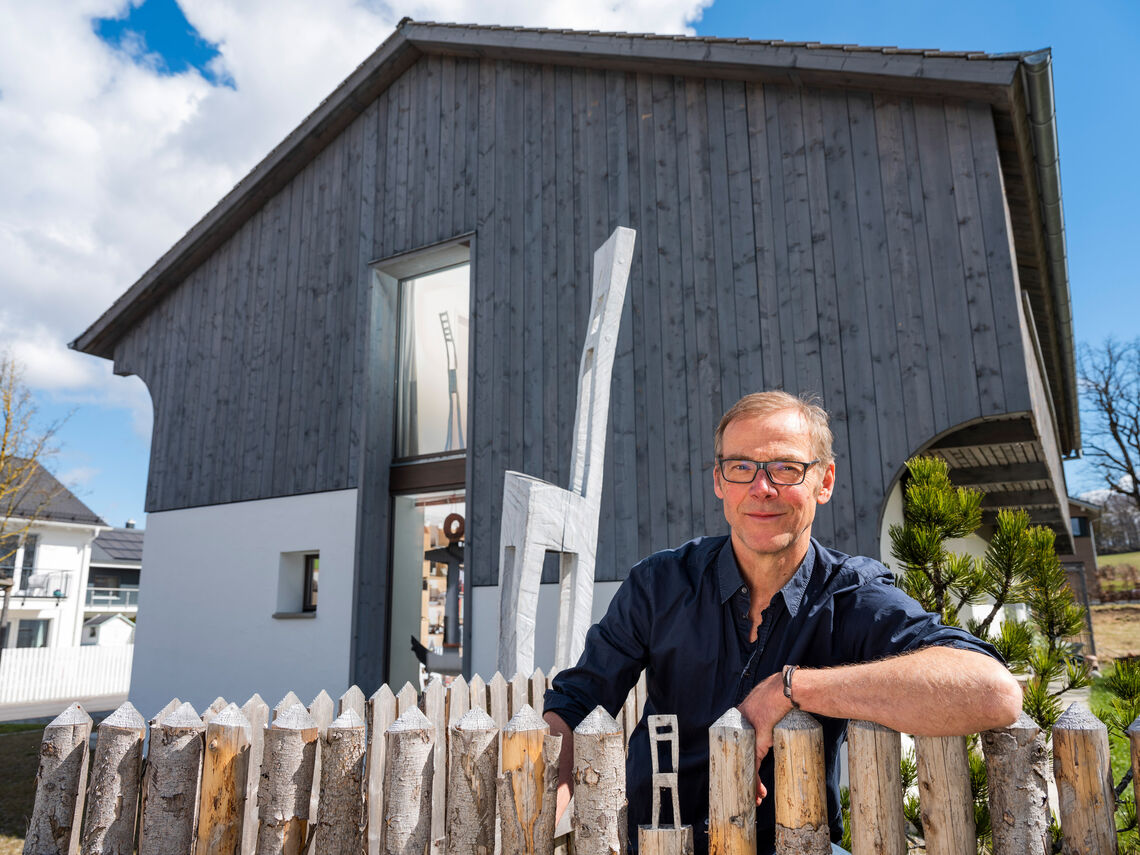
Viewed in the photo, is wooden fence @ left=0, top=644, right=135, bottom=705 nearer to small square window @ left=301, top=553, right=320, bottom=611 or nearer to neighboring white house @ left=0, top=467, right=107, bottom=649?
neighboring white house @ left=0, top=467, right=107, bottom=649

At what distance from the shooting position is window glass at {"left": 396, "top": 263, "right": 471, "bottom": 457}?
923 cm

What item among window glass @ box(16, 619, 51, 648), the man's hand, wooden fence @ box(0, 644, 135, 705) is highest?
the man's hand

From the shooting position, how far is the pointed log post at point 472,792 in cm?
183

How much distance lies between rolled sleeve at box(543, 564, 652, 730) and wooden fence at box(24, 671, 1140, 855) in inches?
10.0

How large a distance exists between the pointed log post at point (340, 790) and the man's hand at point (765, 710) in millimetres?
944

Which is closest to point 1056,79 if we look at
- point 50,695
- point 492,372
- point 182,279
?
point 492,372

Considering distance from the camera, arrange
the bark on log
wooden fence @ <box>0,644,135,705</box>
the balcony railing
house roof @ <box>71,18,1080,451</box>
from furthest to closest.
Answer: the balcony railing < wooden fence @ <box>0,644,135,705</box> < house roof @ <box>71,18,1080,451</box> < the bark on log

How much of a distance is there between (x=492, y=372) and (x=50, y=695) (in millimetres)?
25046

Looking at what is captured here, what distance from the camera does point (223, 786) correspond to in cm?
210

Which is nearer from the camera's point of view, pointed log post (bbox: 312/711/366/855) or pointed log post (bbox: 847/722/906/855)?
pointed log post (bbox: 847/722/906/855)

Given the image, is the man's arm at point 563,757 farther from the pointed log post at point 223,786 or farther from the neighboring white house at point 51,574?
the neighboring white house at point 51,574

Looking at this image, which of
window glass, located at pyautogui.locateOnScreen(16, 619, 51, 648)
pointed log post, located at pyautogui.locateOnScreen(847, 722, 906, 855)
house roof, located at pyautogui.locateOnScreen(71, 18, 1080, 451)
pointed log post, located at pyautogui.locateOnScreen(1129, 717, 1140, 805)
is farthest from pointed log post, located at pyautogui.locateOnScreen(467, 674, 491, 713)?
window glass, located at pyautogui.locateOnScreen(16, 619, 51, 648)

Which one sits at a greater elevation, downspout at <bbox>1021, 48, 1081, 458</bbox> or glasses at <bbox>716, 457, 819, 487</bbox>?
downspout at <bbox>1021, 48, 1081, 458</bbox>

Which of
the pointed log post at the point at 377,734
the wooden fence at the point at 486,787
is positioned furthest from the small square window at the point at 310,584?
the wooden fence at the point at 486,787
